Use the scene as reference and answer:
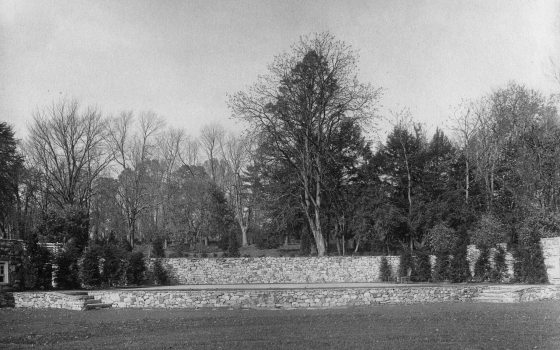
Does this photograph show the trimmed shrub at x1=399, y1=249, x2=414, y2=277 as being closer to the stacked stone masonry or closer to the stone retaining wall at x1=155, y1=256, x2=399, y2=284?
the stone retaining wall at x1=155, y1=256, x2=399, y2=284

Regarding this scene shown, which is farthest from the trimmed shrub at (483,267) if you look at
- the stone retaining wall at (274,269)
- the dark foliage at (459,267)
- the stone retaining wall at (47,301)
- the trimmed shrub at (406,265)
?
the stone retaining wall at (47,301)

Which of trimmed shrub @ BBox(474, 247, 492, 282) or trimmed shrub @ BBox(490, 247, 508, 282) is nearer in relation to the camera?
→ trimmed shrub @ BBox(490, 247, 508, 282)

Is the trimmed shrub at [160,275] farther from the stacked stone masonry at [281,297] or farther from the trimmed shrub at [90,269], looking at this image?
the stacked stone masonry at [281,297]

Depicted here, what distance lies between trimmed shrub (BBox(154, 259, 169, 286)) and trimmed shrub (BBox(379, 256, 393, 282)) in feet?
39.5

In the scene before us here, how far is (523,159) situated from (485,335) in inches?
886

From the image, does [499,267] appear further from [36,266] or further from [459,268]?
[36,266]

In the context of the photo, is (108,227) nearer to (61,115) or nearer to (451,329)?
(61,115)

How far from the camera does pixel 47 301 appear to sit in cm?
2123

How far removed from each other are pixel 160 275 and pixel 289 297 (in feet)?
43.5

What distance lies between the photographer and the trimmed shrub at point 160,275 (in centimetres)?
3111

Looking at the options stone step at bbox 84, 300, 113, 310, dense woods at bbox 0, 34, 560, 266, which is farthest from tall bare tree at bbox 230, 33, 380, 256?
stone step at bbox 84, 300, 113, 310

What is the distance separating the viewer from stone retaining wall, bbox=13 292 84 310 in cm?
2031

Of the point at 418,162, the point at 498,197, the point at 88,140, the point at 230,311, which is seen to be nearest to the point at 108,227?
the point at 88,140

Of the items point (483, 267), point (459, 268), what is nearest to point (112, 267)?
point (459, 268)
